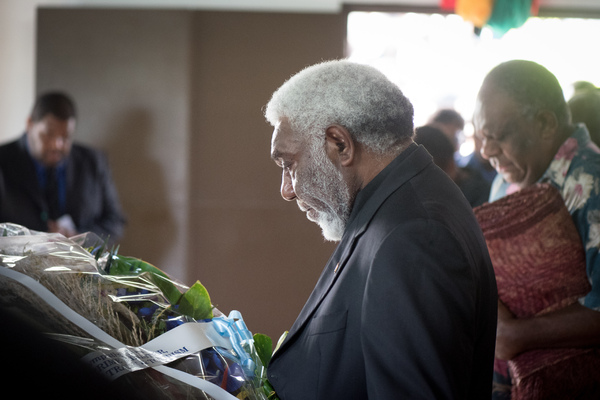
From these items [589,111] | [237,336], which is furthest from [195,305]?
[589,111]

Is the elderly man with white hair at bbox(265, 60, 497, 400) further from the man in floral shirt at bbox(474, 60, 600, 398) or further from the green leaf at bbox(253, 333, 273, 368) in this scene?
the man in floral shirt at bbox(474, 60, 600, 398)

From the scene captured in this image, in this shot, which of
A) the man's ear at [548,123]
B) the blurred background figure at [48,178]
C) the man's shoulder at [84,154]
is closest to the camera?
the man's ear at [548,123]

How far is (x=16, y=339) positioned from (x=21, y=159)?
375 cm

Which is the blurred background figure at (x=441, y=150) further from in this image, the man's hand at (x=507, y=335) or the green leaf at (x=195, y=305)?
the green leaf at (x=195, y=305)

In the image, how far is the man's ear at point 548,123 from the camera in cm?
177

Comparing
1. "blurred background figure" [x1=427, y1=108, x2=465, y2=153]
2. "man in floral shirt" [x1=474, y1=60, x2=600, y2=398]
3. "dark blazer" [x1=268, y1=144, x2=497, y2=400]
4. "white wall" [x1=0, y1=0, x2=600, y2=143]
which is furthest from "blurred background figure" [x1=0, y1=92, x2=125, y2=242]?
"dark blazer" [x1=268, y1=144, x2=497, y2=400]

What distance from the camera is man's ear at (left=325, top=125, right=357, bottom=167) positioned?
47.4 inches

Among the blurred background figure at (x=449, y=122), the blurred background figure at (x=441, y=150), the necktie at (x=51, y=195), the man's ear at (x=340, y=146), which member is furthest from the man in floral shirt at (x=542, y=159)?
the necktie at (x=51, y=195)

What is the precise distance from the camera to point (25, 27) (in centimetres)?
428

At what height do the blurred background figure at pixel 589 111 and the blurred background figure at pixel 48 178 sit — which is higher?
the blurred background figure at pixel 589 111

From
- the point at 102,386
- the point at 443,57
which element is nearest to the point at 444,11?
the point at 443,57

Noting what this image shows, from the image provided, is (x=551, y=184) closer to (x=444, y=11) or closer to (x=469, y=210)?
(x=469, y=210)

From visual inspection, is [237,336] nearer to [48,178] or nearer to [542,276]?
[542,276]

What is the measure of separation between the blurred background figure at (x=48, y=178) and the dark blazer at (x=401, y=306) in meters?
2.65
